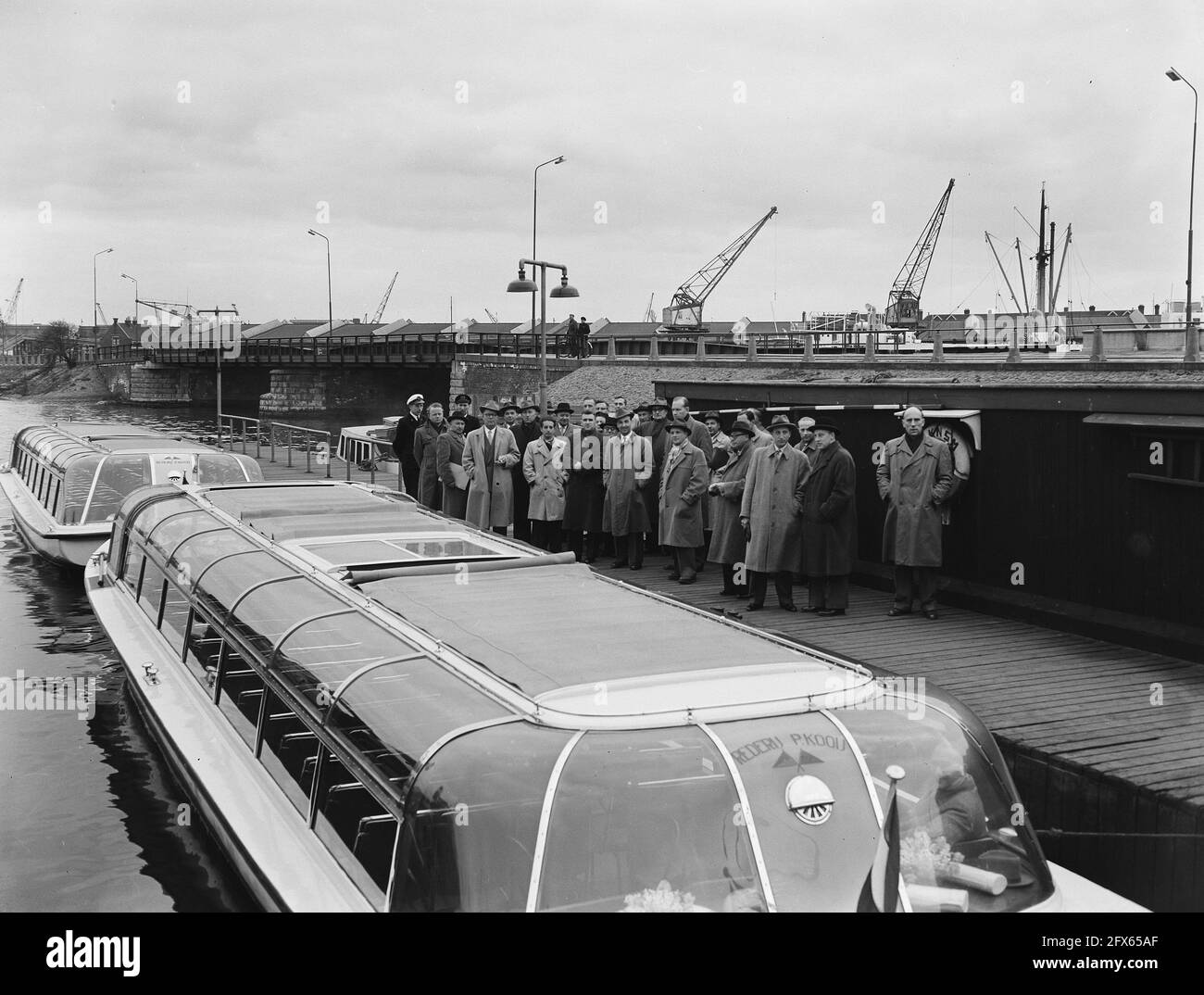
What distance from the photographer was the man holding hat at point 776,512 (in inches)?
437

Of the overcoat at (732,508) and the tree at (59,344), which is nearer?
the overcoat at (732,508)

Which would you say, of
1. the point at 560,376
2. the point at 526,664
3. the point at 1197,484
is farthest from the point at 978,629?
→ the point at 560,376

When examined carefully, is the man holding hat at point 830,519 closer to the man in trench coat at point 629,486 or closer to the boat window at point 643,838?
the man in trench coat at point 629,486

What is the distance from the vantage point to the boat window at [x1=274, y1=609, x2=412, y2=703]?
5.84m

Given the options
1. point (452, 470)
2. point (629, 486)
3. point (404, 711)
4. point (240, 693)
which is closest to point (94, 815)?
point (240, 693)

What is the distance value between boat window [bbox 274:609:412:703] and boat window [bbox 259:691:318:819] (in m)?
0.21

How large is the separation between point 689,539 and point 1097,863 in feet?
21.8

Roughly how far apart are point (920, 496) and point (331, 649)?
613cm

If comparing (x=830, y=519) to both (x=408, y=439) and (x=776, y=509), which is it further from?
(x=408, y=439)

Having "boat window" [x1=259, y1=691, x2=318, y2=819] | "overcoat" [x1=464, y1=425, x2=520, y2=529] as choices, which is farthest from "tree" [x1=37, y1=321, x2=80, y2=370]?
"boat window" [x1=259, y1=691, x2=318, y2=819]

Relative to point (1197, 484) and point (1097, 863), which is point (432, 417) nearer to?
point (1197, 484)

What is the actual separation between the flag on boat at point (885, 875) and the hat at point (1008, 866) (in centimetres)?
77

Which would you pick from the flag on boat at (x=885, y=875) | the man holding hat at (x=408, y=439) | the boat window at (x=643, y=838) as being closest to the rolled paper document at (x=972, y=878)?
the flag on boat at (x=885, y=875)

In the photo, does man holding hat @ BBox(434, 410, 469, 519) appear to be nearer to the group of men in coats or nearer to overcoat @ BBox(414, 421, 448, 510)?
the group of men in coats
